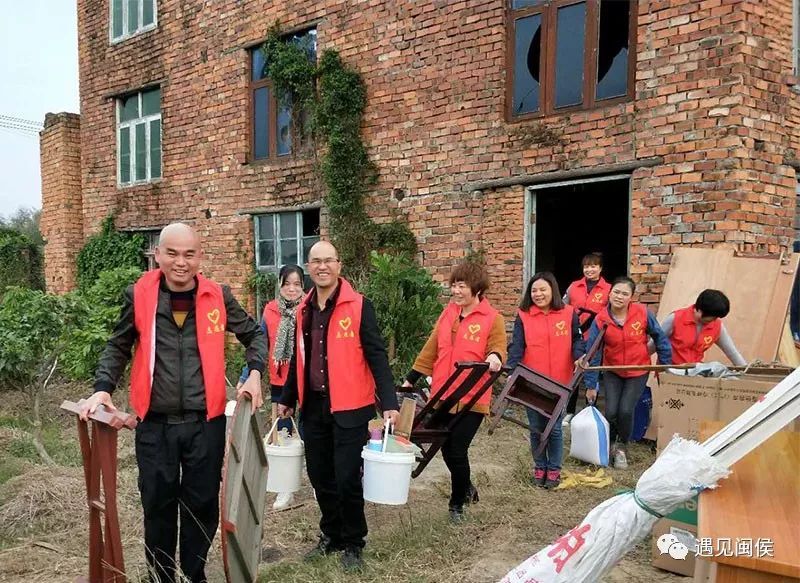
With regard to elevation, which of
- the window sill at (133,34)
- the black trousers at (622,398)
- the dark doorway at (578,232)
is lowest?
the black trousers at (622,398)

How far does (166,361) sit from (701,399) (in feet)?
8.90

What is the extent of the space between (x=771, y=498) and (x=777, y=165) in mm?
4899

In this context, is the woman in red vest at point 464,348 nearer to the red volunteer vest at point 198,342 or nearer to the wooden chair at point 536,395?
the wooden chair at point 536,395

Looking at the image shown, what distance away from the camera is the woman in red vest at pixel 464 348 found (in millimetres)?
3811

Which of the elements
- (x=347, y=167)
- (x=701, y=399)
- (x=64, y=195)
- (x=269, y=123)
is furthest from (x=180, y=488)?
(x=64, y=195)

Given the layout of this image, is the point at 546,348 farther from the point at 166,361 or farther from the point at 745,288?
the point at 166,361

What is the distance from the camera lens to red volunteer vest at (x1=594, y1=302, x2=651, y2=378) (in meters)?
4.88

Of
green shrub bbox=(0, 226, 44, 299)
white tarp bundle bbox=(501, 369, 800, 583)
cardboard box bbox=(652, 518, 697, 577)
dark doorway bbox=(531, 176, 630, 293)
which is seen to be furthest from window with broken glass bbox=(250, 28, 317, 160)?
green shrub bbox=(0, 226, 44, 299)

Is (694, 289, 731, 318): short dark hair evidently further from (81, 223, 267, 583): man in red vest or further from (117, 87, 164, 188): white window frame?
(117, 87, 164, 188): white window frame

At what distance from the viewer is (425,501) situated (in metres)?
4.43

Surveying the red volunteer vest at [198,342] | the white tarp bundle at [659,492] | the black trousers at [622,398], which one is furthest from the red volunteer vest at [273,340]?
the white tarp bundle at [659,492]

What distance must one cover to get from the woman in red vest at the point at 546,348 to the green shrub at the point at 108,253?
28.0ft

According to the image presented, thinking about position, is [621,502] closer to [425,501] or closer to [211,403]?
[211,403]

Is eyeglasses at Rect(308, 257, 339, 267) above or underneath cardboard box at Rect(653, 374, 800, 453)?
above
